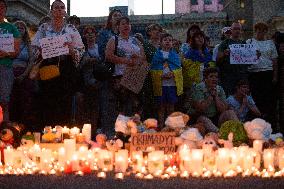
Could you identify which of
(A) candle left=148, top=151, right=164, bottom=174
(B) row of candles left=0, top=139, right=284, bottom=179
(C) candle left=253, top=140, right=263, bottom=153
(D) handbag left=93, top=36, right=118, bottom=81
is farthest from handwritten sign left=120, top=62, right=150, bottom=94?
(A) candle left=148, top=151, right=164, bottom=174

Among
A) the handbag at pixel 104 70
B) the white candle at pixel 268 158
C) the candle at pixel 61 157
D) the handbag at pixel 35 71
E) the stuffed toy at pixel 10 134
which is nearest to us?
the white candle at pixel 268 158

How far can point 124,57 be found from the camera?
26.5 feet

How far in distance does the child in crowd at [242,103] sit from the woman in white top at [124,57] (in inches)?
52.8

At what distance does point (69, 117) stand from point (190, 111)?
1.55m

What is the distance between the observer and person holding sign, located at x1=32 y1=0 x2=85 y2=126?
761cm

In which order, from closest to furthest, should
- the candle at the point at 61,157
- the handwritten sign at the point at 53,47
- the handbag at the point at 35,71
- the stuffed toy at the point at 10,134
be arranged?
the candle at the point at 61,157 → the stuffed toy at the point at 10,134 → the handwritten sign at the point at 53,47 → the handbag at the point at 35,71

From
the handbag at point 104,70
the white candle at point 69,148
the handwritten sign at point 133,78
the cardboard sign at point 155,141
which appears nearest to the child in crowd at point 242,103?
the handwritten sign at point 133,78

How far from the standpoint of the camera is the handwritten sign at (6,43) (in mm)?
7556

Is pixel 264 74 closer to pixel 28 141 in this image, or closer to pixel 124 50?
pixel 124 50

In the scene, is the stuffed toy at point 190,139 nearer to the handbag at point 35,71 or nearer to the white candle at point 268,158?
the white candle at point 268,158

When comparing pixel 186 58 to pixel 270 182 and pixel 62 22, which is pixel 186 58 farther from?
pixel 270 182

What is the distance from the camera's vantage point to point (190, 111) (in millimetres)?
7988

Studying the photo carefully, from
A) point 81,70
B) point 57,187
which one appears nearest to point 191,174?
point 57,187

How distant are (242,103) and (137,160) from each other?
3.30 metres
